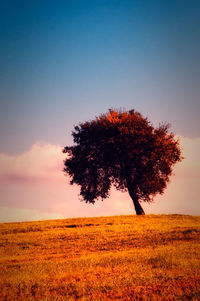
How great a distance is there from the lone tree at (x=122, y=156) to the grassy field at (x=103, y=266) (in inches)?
549

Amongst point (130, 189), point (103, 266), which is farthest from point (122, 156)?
point (103, 266)

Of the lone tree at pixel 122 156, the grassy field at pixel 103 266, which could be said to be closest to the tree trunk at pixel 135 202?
the lone tree at pixel 122 156

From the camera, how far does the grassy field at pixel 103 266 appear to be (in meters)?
9.61

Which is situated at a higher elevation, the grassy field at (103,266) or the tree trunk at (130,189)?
the tree trunk at (130,189)

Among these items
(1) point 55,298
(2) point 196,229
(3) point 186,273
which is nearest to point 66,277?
(1) point 55,298

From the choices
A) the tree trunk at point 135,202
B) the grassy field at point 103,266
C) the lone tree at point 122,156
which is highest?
the lone tree at point 122,156

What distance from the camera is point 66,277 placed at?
464 inches

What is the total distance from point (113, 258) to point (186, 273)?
4683mm

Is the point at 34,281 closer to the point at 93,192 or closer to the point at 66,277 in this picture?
the point at 66,277

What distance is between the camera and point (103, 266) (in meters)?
13.5

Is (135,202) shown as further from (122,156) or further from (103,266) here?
(103,266)

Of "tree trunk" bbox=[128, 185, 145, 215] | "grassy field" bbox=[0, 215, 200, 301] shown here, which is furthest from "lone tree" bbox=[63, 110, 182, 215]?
"grassy field" bbox=[0, 215, 200, 301]

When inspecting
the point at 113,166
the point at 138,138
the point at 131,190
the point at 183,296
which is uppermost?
the point at 138,138

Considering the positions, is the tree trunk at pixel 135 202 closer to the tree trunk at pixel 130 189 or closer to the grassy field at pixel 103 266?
the tree trunk at pixel 130 189
